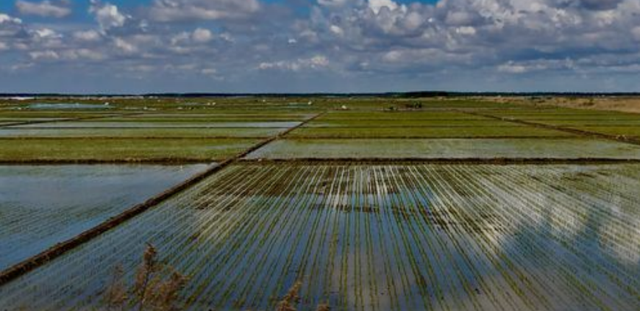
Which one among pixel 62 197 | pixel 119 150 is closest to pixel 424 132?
pixel 119 150

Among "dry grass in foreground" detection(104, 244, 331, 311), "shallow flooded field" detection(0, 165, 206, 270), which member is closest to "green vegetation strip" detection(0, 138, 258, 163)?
"shallow flooded field" detection(0, 165, 206, 270)

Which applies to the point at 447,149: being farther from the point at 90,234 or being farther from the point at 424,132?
the point at 90,234

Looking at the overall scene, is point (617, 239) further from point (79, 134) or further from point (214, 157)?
point (79, 134)

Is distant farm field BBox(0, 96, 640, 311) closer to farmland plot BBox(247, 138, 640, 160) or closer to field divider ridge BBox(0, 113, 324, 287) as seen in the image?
field divider ridge BBox(0, 113, 324, 287)

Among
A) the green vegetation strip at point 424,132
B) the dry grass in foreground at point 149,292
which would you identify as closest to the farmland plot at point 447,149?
the green vegetation strip at point 424,132

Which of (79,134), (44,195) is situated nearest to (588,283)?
(44,195)

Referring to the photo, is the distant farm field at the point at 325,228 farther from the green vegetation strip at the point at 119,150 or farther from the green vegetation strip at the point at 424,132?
the green vegetation strip at the point at 424,132
